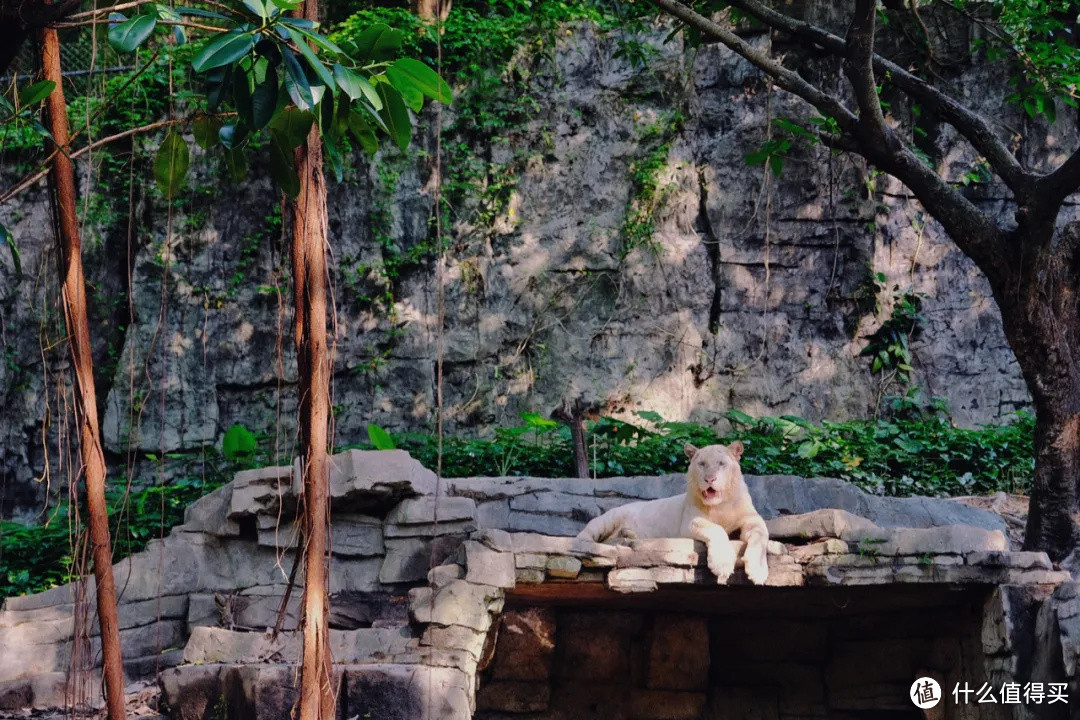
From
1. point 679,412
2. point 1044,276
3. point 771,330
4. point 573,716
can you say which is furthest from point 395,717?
point 771,330

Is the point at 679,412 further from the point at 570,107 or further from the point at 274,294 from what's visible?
the point at 274,294

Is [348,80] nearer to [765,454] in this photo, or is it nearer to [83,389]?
[83,389]

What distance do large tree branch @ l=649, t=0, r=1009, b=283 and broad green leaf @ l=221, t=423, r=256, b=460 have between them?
566 centimetres

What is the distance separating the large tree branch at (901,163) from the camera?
8.64 m

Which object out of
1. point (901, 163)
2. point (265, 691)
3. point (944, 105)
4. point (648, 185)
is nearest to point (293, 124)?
point (265, 691)

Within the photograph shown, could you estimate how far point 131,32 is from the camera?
4.06 metres

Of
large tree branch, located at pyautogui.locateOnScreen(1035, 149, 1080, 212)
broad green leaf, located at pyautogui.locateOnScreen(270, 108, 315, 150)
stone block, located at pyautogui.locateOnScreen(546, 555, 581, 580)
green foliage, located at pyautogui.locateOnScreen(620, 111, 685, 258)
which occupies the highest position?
green foliage, located at pyautogui.locateOnScreen(620, 111, 685, 258)

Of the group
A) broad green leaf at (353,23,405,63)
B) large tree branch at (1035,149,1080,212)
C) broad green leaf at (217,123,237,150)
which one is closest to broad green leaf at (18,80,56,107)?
broad green leaf at (217,123,237,150)

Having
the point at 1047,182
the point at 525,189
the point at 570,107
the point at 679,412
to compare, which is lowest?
the point at 679,412

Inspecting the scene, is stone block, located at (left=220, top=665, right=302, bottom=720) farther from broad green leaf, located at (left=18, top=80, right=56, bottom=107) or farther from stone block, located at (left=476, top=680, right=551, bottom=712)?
broad green leaf, located at (left=18, top=80, right=56, bottom=107)

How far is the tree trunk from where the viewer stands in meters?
8.40

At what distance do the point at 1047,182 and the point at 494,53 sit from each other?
692 centimetres

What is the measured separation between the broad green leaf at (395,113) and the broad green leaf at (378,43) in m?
0.14

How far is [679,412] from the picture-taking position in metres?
12.7
